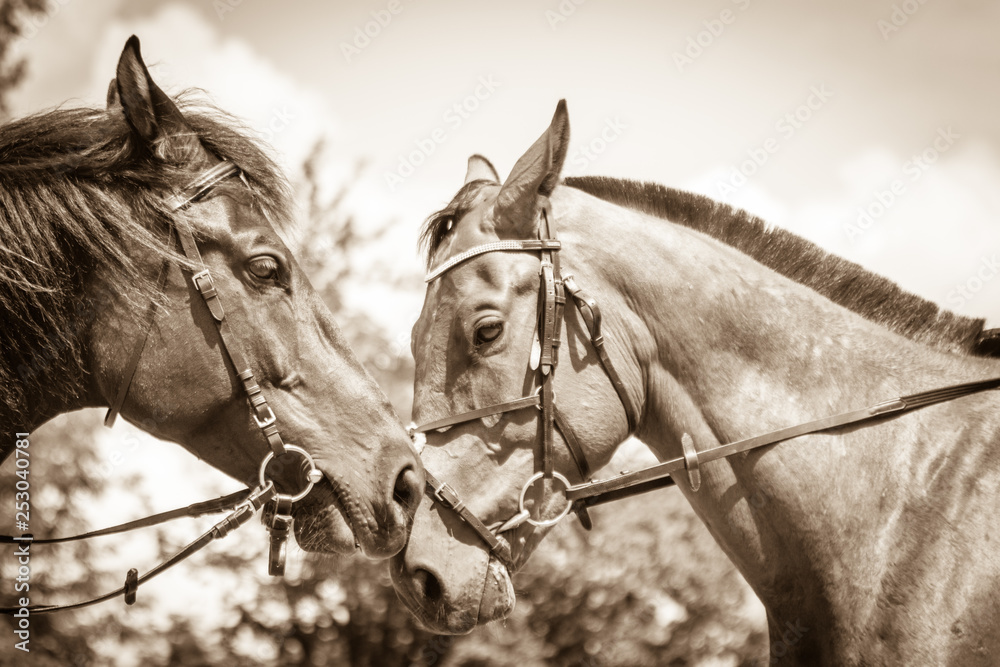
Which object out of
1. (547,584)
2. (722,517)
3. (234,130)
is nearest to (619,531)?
(547,584)

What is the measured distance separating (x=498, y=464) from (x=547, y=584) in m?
6.51

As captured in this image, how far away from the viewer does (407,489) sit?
3207 mm

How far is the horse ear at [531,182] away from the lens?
3834mm

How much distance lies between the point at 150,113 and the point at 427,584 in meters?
2.31

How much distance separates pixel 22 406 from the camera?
295 cm

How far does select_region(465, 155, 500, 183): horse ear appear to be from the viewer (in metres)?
4.88

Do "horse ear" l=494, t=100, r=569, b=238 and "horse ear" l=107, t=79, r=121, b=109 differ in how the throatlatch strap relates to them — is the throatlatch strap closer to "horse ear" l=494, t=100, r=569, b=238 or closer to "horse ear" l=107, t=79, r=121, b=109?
"horse ear" l=107, t=79, r=121, b=109

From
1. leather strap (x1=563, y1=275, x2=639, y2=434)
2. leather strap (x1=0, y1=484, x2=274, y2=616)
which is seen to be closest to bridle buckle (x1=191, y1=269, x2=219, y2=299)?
leather strap (x1=0, y1=484, x2=274, y2=616)

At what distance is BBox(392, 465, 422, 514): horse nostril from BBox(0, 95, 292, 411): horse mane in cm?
119

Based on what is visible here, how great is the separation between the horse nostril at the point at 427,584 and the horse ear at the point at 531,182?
1.68 m

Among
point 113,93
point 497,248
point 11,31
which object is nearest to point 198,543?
point 497,248

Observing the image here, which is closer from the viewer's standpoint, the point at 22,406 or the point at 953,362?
the point at 22,406

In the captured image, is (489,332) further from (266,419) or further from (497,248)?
(266,419)

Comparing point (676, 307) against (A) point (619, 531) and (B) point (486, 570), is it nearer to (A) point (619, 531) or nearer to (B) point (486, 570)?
(B) point (486, 570)
